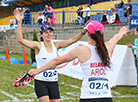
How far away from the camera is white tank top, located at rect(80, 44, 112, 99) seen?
3580 mm

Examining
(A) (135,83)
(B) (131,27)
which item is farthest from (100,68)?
(B) (131,27)

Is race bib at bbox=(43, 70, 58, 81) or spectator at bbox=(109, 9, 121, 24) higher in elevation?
spectator at bbox=(109, 9, 121, 24)

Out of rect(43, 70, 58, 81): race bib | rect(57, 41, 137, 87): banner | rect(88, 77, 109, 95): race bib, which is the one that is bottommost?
rect(57, 41, 137, 87): banner

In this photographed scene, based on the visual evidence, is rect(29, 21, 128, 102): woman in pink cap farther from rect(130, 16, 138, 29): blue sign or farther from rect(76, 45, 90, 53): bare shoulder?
rect(130, 16, 138, 29): blue sign

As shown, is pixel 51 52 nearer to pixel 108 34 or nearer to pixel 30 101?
pixel 30 101

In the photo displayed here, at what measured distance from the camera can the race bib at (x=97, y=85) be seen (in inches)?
141

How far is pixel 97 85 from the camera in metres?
3.58

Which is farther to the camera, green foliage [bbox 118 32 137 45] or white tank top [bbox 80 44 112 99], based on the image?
green foliage [bbox 118 32 137 45]

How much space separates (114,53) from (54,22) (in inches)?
554

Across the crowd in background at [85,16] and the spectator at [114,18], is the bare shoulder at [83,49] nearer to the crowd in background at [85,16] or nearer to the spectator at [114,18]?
the crowd in background at [85,16]

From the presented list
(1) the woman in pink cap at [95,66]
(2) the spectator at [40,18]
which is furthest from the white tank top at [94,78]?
(2) the spectator at [40,18]

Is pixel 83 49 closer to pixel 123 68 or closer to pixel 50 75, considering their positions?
pixel 50 75

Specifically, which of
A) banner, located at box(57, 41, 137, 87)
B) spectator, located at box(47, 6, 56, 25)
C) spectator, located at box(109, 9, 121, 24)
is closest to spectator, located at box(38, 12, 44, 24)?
spectator, located at box(47, 6, 56, 25)

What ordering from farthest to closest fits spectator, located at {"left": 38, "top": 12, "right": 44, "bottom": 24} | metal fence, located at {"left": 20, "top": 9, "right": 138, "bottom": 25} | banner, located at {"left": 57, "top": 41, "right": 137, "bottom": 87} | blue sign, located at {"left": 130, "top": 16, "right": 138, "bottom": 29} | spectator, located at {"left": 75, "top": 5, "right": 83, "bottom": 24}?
spectator, located at {"left": 38, "top": 12, "right": 44, "bottom": 24}, spectator, located at {"left": 75, "top": 5, "right": 83, "bottom": 24}, metal fence, located at {"left": 20, "top": 9, "right": 138, "bottom": 25}, blue sign, located at {"left": 130, "top": 16, "right": 138, "bottom": 29}, banner, located at {"left": 57, "top": 41, "right": 137, "bottom": 87}
